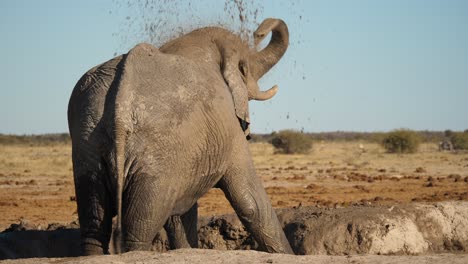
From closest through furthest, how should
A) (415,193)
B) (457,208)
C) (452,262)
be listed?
(452,262) < (457,208) < (415,193)

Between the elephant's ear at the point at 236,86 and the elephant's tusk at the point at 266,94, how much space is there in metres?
0.69

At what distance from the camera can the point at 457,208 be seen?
34.6ft

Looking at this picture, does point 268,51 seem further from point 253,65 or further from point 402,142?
point 402,142

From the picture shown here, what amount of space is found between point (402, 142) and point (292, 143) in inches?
257

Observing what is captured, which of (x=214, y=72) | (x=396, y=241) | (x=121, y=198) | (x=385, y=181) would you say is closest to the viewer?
(x=121, y=198)

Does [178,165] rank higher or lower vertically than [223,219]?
higher

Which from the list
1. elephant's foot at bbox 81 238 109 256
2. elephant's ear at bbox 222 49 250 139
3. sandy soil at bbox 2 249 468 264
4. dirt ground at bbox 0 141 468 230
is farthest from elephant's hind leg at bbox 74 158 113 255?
dirt ground at bbox 0 141 468 230

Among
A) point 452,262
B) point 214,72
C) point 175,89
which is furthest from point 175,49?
point 452,262

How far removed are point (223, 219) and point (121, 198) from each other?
11.8 feet

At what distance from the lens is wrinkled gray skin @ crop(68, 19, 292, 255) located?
23.5 ft

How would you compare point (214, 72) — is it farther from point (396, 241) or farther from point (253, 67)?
point (396, 241)

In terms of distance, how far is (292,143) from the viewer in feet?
165

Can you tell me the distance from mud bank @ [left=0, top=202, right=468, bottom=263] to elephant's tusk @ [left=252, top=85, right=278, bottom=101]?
1505 millimetres

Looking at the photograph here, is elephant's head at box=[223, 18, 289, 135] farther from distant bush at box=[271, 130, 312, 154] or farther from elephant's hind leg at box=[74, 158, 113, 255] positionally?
distant bush at box=[271, 130, 312, 154]
